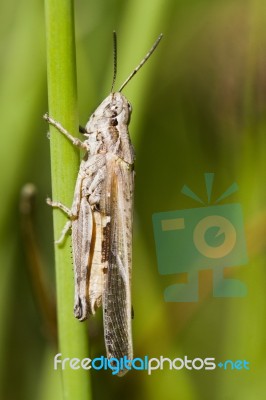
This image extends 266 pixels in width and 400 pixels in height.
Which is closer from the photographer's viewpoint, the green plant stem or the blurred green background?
the green plant stem

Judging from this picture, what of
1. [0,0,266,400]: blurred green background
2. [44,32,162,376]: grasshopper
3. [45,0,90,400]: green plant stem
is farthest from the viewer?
[0,0,266,400]: blurred green background

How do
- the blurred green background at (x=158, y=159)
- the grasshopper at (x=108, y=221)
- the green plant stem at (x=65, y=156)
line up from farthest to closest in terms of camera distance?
the blurred green background at (x=158, y=159) → the grasshopper at (x=108, y=221) → the green plant stem at (x=65, y=156)

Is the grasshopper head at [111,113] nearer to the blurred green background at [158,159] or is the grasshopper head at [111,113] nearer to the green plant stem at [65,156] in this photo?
the blurred green background at [158,159]

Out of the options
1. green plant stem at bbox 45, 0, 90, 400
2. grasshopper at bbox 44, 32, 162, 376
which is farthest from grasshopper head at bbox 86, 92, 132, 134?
green plant stem at bbox 45, 0, 90, 400

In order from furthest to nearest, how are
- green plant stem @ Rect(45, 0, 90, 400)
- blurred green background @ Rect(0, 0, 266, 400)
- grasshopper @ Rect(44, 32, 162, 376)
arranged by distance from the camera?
blurred green background @ Rect(0, 0, 266, 400) → grasshopper @ Rect(44, 32, 162, 376) → green plant stem @ Rect(45, 0, 90, 400)

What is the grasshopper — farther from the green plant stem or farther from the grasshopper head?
the green plant stem

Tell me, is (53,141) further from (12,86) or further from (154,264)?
(154,264)

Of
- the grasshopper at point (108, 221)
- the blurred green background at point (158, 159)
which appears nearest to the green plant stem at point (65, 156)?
the grasshopper at point (108, 221)
